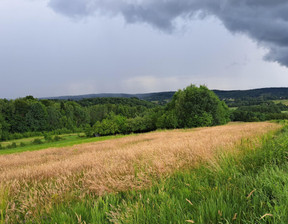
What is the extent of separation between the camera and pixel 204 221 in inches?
59.2

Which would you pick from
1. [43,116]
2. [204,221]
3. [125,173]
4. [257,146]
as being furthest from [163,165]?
[43,116]

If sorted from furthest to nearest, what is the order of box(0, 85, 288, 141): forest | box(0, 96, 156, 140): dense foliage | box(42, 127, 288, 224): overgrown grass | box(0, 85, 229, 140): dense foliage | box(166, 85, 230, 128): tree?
1. box(0, 96, 156, 140): dense foliage
2. box(0, 85, 288, 141): forest
3. box(0, 85, 229, 140): dense foliage
4. box(166, 85, 230, 128): tree
5. box(42, 127, 288, 224): overgrown grass

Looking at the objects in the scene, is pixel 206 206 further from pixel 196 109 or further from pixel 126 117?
pixel 126 117

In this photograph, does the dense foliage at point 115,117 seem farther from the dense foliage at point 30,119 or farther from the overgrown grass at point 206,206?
the overgrown grass at point 206,206

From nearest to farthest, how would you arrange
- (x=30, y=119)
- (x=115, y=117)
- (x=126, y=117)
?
(x=115, y=117), (x=126, y=117), (x=30, y=119)

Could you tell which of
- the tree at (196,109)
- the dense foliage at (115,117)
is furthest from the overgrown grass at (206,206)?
the dense foliage at (115,117)

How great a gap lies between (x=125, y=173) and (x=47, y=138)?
8161 centimetres

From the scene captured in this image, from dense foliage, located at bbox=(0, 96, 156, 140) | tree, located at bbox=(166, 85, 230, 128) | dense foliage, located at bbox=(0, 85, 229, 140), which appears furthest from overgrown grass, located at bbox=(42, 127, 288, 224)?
dense foliage, located at bbox=(0, 96, 156, 140)

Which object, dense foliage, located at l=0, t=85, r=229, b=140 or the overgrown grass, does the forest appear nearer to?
dense foliage, located at l=0, t=85, r=229, b=140

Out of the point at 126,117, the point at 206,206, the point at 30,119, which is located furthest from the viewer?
the point at 30,119

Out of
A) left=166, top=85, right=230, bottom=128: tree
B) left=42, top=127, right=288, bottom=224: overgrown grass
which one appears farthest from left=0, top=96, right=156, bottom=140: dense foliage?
left=42, top=127, right=288, bottom=224: overgrown grass

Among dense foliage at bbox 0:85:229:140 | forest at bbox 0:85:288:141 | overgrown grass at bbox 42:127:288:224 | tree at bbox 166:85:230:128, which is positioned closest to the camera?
overgrown grass at bbox 42:127:288:224

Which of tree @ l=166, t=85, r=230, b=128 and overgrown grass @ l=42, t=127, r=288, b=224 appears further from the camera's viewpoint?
tree @ l=166, t=85, r=230, b=128

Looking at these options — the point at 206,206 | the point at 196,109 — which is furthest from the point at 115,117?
the point at 206,206
